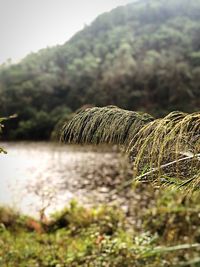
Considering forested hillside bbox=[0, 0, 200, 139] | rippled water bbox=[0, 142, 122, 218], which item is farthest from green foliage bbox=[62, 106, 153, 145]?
forested hillside bbox=[0, 0, 200, 139]

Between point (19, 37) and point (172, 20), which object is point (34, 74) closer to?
point (19, 37)

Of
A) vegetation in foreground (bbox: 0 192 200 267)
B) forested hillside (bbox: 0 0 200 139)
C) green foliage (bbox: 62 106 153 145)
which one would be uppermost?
forested hillside (bbox: 0 0 200 139)

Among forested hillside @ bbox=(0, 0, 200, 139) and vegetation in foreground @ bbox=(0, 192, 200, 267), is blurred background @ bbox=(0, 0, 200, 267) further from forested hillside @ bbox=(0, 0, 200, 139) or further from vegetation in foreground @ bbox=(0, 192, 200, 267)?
vegetation in foreground @ bbox=(0, 192, 200, 267)

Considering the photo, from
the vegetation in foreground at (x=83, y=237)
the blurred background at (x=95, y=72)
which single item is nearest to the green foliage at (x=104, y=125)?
the vegetation in foreground at (x=83, y=237)

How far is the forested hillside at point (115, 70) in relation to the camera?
53.8ft

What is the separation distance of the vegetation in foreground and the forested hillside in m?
9.99

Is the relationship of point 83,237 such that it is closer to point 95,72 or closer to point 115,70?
point 95,72

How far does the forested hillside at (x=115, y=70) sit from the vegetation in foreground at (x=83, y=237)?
9.99m

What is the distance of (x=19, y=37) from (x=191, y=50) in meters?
9.82

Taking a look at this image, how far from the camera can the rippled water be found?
6199 millimetres

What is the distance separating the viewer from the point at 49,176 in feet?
30.5

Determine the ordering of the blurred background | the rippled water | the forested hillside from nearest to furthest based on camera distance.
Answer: the rippled water, the blurred background, the forested hillside

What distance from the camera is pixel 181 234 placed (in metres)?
1.82

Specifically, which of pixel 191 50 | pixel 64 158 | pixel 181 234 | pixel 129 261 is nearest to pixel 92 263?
pixel 129 261
